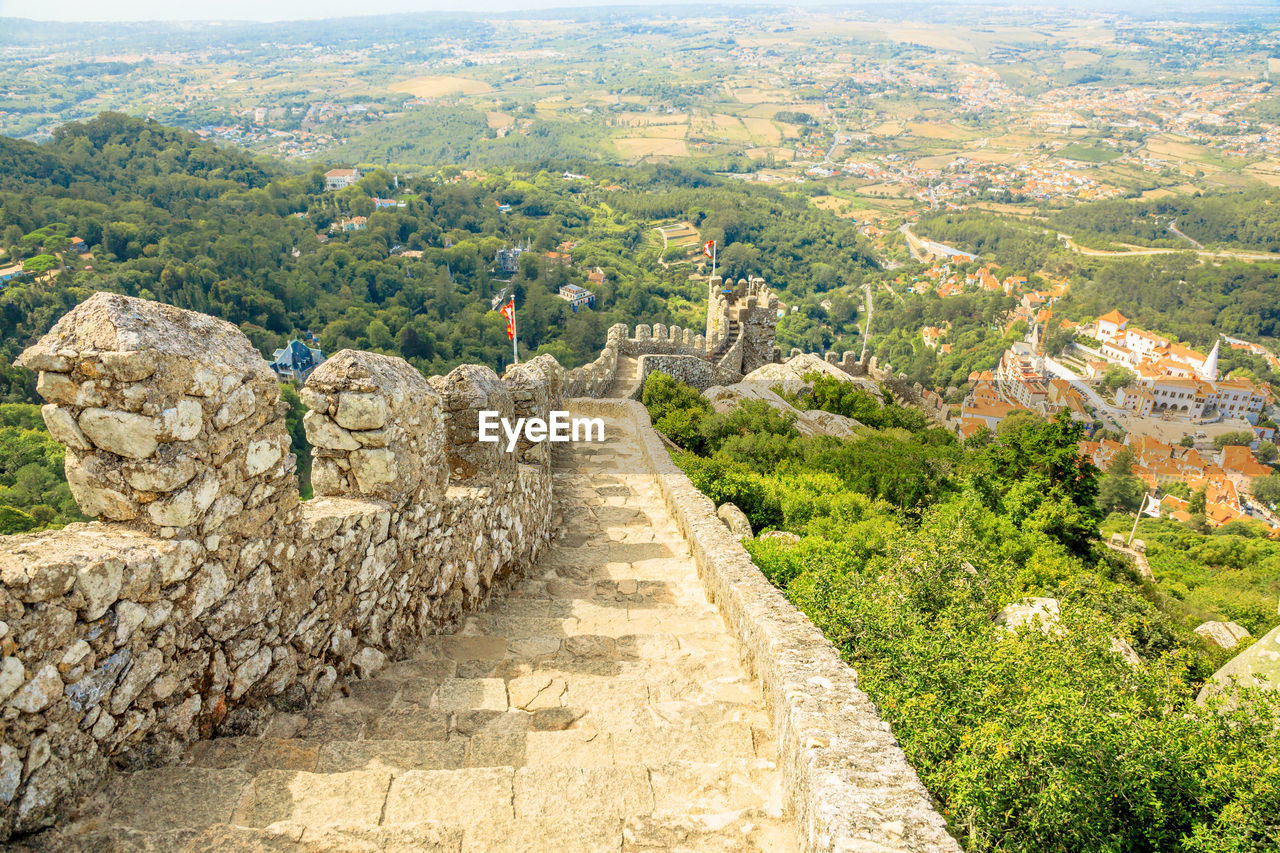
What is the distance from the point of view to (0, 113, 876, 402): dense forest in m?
43.3

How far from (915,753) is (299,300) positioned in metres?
52.2

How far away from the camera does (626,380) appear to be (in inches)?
688

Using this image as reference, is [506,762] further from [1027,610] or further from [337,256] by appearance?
[337,256]

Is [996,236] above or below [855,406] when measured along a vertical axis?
below

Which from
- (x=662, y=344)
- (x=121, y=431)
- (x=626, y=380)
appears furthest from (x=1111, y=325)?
(x=121, y=431)

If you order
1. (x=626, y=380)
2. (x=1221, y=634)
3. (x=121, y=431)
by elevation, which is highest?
(x=121, y=431)

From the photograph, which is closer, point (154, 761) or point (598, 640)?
point (154, 761)

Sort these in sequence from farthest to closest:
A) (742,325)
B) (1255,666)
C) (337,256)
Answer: (337,256) → (742,325) → (1255,666)

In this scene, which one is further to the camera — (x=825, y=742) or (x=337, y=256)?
(x=337, y=256)

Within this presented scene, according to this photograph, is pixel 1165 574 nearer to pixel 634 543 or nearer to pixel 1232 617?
pixel 1232 617

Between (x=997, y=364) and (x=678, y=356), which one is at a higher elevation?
(x=678, y=356)

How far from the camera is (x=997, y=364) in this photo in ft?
220

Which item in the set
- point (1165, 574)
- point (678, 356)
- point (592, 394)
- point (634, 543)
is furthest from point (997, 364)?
point (634, 543)

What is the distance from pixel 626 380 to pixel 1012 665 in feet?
45.2
